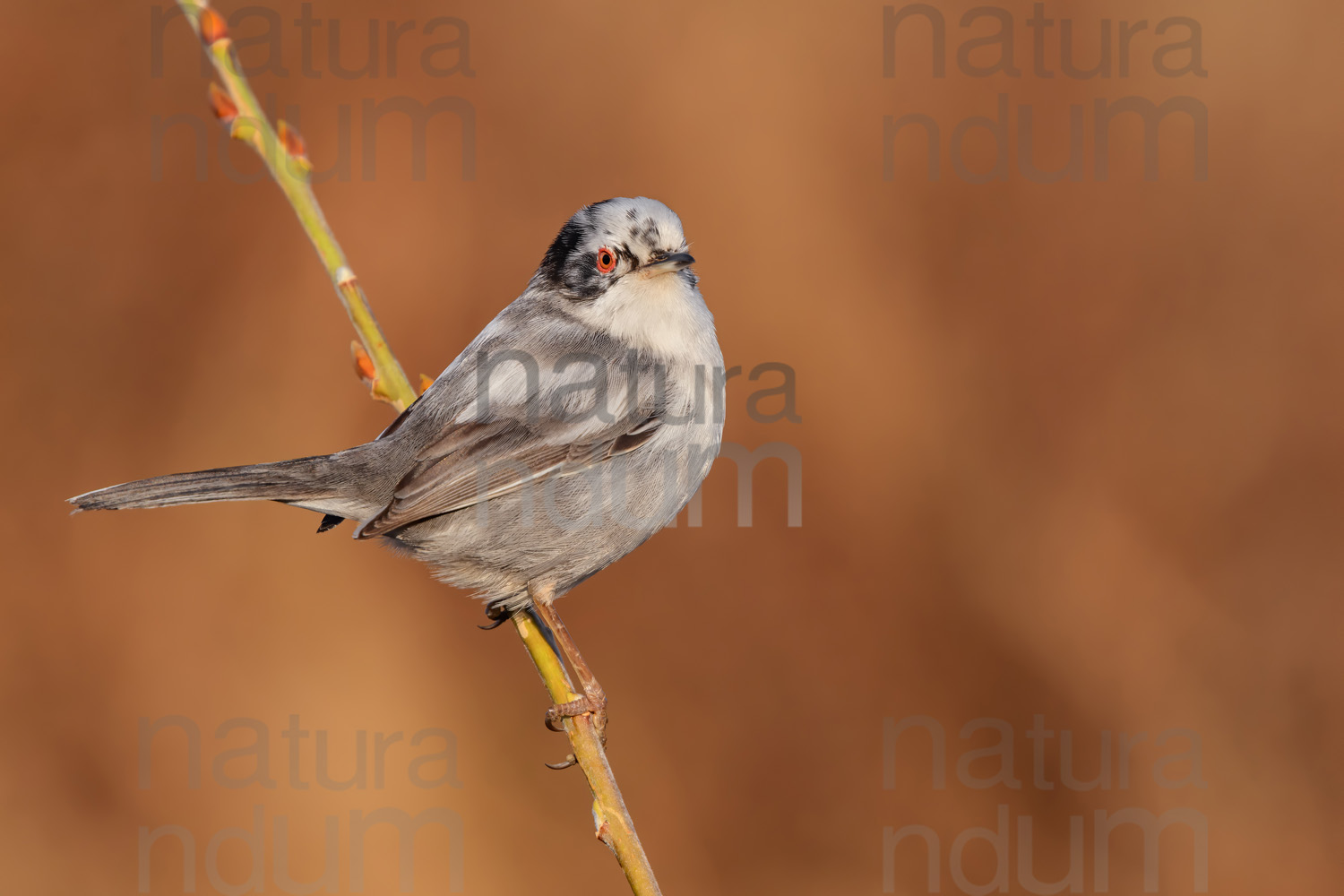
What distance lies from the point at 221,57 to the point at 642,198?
4.16 ft

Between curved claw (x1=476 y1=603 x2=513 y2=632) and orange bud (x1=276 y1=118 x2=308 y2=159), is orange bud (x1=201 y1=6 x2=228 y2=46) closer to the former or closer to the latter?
orange bud (x1=276 y1=118 x2=308 y2=159)

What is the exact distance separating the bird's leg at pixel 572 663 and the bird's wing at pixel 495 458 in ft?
1.20

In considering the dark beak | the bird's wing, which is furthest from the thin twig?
the dark beak

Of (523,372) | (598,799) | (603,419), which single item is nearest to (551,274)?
(523,372)

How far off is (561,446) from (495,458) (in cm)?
21

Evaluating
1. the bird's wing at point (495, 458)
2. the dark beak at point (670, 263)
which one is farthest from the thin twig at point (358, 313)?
the dark beak at point (670, 263)

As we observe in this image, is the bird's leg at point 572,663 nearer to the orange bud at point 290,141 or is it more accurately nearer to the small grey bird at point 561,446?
the small grey bird at point 561,446

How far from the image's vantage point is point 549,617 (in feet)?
10.3

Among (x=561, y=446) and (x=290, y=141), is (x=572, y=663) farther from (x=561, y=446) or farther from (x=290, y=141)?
(x=290, y=141)

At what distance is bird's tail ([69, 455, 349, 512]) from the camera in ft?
8.62

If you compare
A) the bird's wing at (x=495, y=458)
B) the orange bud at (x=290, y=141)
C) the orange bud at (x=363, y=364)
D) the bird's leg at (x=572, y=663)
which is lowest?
the bird's leg at (x=572, y=663)

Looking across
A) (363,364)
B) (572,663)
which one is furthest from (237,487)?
(572,663)

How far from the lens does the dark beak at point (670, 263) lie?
2982 millimetres

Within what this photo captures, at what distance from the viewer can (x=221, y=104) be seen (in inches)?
96.3
